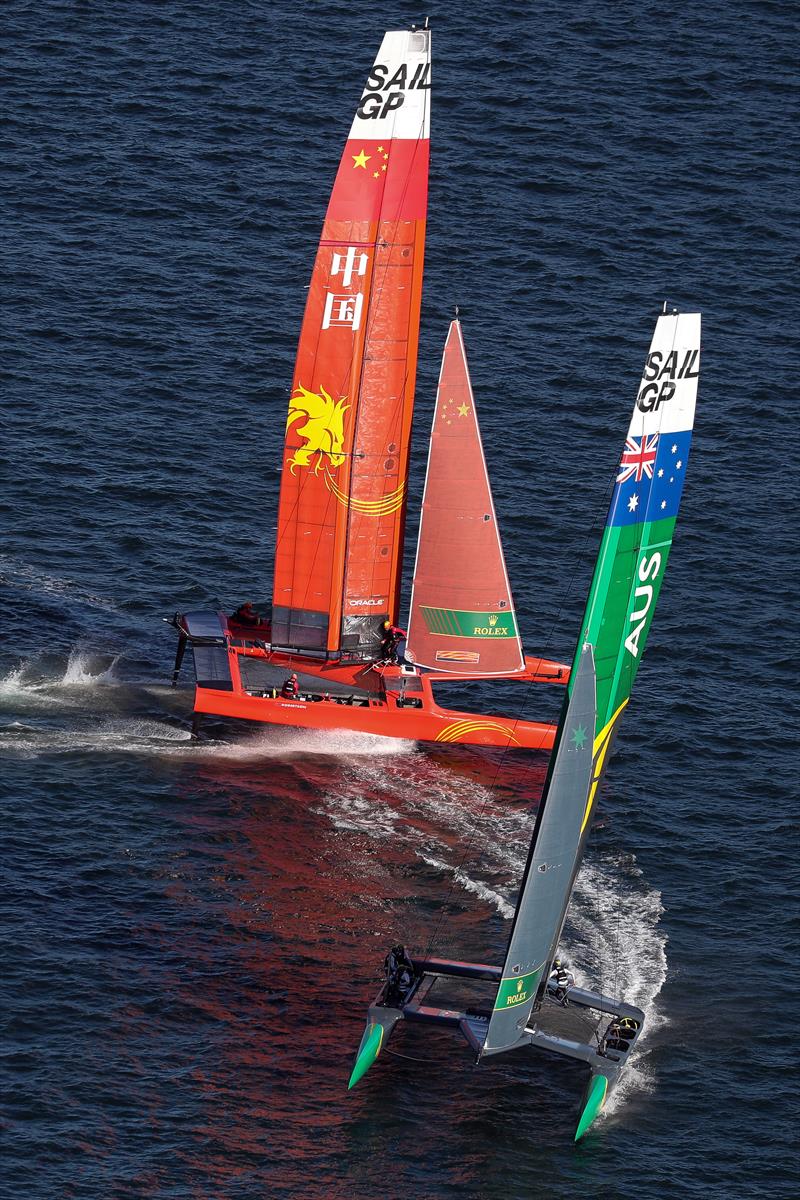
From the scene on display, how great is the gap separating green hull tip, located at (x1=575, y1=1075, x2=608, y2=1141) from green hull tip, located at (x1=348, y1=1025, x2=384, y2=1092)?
6.00 meters

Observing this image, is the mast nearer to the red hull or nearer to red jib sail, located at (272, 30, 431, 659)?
the red hull

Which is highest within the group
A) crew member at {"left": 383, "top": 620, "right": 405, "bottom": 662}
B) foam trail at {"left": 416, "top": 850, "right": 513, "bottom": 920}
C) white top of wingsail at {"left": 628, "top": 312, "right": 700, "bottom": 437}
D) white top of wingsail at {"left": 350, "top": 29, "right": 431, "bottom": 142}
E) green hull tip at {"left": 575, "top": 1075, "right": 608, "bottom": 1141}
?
white top of wingsail at {"left": 350, "top": 29, "right": 431, "bottom": 142}

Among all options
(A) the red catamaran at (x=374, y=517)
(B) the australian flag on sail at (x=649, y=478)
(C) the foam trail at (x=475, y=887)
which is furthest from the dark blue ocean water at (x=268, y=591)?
(B) the australian flag on sail at (x=649, y=478)

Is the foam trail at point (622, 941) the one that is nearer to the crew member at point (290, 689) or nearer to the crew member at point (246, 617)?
the crew member at point (290, 689)

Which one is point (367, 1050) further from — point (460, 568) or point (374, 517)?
point (374, 517)

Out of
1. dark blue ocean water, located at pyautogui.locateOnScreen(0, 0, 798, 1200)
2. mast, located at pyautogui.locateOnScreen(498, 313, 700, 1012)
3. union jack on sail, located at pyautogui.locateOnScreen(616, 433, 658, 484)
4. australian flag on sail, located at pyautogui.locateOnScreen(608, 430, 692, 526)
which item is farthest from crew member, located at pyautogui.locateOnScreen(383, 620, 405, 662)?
union jack on sail, located at pyautogui.locateOnScreen(616, 433, 658, 484)

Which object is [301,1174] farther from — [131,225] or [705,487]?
[131,225]

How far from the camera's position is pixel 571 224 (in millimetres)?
117688

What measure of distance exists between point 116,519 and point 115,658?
10.6m

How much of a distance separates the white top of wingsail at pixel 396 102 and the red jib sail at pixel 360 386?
3cm

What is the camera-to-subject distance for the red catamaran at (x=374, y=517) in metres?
78.9

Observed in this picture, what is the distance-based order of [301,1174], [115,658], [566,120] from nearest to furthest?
[301,1174] < [115,658] < [566,120]

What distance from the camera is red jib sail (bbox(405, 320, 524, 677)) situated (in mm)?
80438

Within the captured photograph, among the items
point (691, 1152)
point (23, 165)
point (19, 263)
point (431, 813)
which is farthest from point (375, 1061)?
point (23, 165)
